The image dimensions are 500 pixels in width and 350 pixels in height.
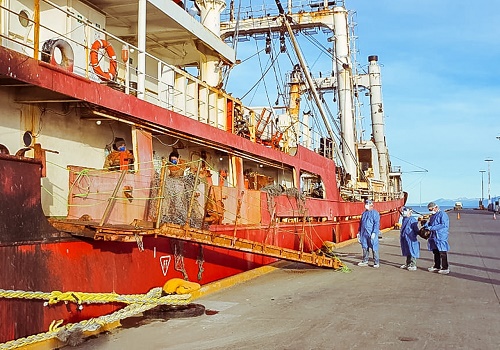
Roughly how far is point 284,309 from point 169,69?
5.77 meters

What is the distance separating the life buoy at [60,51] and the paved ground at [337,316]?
3.71 meters

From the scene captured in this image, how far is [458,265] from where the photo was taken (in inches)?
505

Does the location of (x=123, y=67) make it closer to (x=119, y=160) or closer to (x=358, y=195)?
(x=119, y=160)

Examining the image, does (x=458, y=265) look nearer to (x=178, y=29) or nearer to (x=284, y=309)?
(x=284, y=309)

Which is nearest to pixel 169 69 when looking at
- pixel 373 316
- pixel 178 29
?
pixel 178 29

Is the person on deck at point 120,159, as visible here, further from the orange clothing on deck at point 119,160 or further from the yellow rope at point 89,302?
the yellow rope at point 89,302

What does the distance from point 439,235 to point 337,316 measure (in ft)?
15.1

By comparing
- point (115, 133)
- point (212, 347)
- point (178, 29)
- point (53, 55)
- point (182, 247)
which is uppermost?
point (178, 29)

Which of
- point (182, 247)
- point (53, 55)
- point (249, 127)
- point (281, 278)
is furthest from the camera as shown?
point (249, 127)

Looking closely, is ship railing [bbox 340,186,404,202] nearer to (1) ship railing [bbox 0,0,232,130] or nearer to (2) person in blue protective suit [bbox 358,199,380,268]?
(2) person in blue protective suit [bbox 358,199,380,268]

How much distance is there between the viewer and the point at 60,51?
757cm

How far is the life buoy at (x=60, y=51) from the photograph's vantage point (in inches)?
291

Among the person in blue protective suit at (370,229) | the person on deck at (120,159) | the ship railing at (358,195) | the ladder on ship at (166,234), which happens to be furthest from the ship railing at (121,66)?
the ship railing at (358,195)

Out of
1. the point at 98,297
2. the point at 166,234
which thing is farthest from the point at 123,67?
the point at 98,297
